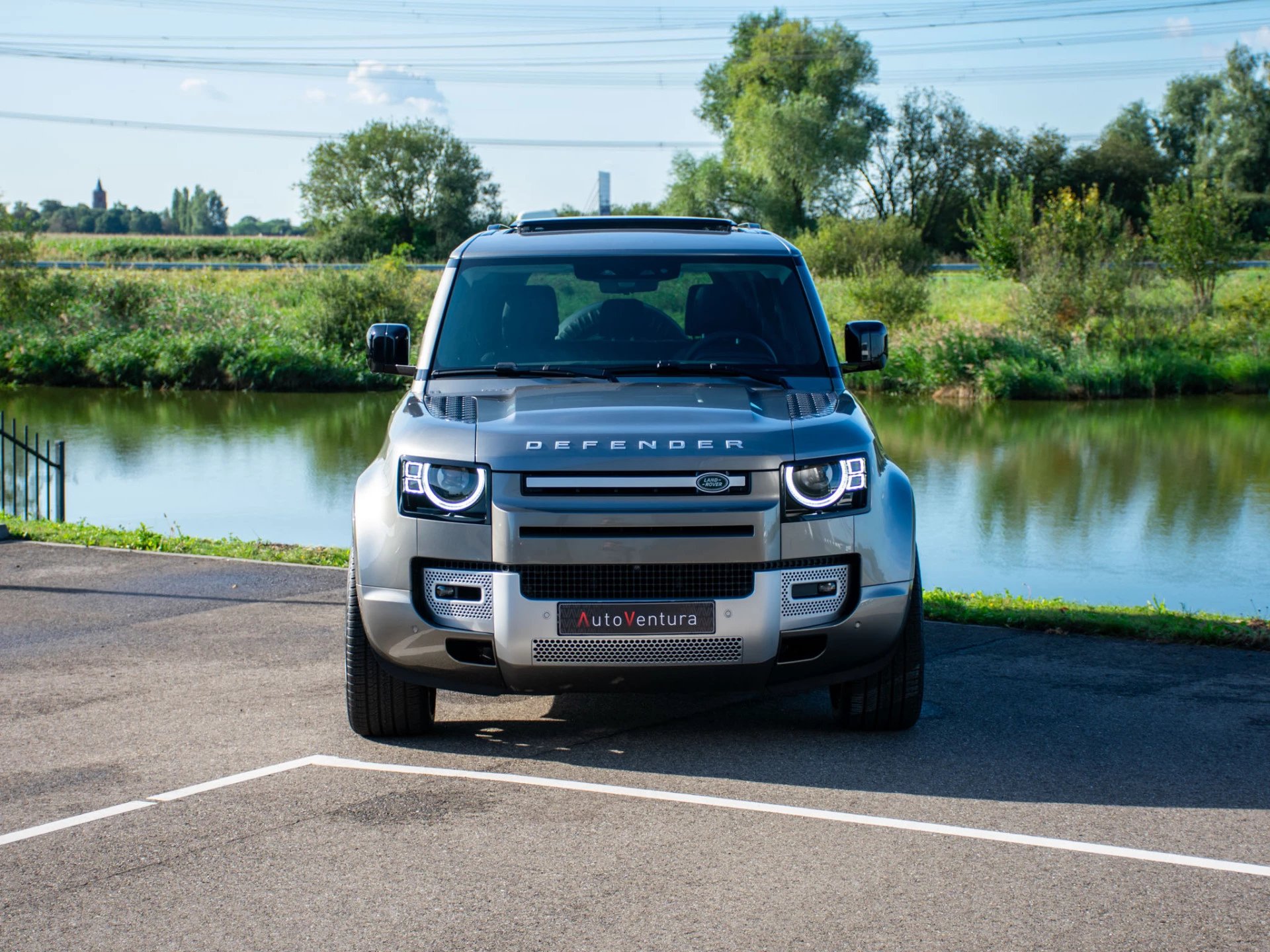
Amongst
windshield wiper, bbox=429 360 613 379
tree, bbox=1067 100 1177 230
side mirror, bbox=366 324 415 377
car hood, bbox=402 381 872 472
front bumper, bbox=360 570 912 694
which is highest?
tree, bbox=1067 100 1177 230

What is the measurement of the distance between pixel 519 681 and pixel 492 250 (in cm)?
241

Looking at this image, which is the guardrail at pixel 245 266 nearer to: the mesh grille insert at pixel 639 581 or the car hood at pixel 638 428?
the car hood at pixel 638 428

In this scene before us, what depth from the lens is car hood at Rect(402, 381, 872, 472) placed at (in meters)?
5.01

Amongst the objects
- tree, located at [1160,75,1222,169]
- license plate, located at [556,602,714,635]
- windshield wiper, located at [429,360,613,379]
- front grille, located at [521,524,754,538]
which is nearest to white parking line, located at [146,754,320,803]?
license plate, located at [556,602,714,635]

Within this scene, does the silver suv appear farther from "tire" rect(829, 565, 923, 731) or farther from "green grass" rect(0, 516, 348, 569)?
"green grass" rect(0, 516, 348, 569)

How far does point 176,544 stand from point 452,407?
671 centimetres

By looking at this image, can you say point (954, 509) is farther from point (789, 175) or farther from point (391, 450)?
point (789, 175)

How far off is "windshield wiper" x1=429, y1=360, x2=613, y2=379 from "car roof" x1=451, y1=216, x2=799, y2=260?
70 cm

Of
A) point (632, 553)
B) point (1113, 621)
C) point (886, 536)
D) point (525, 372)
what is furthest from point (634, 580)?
point (1113, 621)

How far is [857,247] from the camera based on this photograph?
5225 cm

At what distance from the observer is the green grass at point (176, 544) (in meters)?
10.7

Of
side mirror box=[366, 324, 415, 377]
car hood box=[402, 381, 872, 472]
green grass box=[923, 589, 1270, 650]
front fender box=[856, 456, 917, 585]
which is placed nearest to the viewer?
car hood box=[402, 381, 872, 472]

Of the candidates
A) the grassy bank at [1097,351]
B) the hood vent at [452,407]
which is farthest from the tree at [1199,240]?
the hood vent at [452,407]

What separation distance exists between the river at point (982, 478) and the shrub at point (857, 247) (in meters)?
15.9
